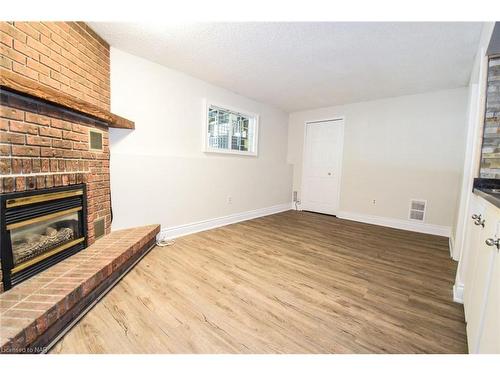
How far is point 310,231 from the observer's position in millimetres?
3531

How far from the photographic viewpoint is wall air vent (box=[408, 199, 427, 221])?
365 cm

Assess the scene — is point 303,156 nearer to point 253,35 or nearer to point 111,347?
point 253,35

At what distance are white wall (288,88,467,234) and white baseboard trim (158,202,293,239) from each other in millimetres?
1507

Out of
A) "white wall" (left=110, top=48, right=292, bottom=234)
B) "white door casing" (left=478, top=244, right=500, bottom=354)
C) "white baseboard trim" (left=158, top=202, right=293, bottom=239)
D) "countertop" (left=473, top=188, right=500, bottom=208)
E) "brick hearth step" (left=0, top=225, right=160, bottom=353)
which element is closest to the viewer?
"white door casing" (left=478, top=244, right=500, bottom=354)

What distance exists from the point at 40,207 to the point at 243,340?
1.69m

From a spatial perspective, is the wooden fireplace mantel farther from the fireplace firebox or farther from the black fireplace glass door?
the black fireplace glass door

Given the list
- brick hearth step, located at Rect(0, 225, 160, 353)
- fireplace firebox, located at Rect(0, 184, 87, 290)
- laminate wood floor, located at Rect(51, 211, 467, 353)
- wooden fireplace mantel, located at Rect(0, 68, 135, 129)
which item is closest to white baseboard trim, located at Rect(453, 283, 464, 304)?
laminate wood floor, located at Rect(51, 211, 467, 353)

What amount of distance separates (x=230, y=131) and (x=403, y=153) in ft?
10.1

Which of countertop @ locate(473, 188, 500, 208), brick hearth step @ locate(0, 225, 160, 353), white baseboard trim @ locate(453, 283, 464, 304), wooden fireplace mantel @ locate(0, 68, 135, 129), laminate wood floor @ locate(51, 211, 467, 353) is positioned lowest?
laminate wood floor @ locate(51, 211, 467, 353)

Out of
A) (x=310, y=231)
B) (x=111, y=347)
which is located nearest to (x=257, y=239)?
(x=310, y=231)

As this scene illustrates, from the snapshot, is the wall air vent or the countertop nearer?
the countertop

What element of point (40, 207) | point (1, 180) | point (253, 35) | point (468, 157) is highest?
point (253, 35)

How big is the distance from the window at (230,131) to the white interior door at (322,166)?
1.44 meters

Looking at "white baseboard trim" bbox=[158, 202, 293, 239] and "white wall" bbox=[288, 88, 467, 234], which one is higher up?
"white wall" bbox=[288, 88, 467, 234]
